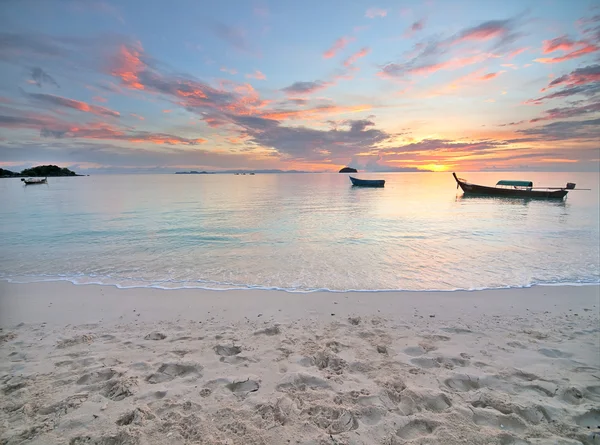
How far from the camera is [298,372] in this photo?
4160mm

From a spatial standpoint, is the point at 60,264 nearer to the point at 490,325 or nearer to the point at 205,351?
the point at 205,351

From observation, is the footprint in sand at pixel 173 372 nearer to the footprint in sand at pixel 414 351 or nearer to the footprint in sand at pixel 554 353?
the footprint in sand at pixel 414 351

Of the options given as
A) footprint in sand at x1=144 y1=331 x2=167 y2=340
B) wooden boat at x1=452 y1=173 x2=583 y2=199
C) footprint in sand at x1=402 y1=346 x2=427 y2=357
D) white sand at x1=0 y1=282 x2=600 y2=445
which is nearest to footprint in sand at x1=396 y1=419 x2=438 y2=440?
white sand at x1=0 y1=282 x2=600 y2=445

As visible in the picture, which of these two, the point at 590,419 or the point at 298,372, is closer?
the point at 590,419

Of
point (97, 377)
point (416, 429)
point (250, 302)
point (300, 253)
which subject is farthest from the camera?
point (300, 253)

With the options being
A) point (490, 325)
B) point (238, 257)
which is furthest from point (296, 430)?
point (238, 257)

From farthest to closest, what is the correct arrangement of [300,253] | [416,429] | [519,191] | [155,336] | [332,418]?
[519,191] < [300,253] < [155,336] < [332,418] < [416,429]

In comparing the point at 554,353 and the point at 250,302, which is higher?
the point at 554,353

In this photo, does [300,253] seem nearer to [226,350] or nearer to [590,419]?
[226,350]

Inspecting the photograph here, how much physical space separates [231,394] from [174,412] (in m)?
0.67

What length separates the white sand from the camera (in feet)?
10.4

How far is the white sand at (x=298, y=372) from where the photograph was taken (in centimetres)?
317

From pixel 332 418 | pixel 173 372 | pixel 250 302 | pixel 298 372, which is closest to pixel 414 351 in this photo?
pixel 298 372

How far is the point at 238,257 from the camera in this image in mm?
11773
